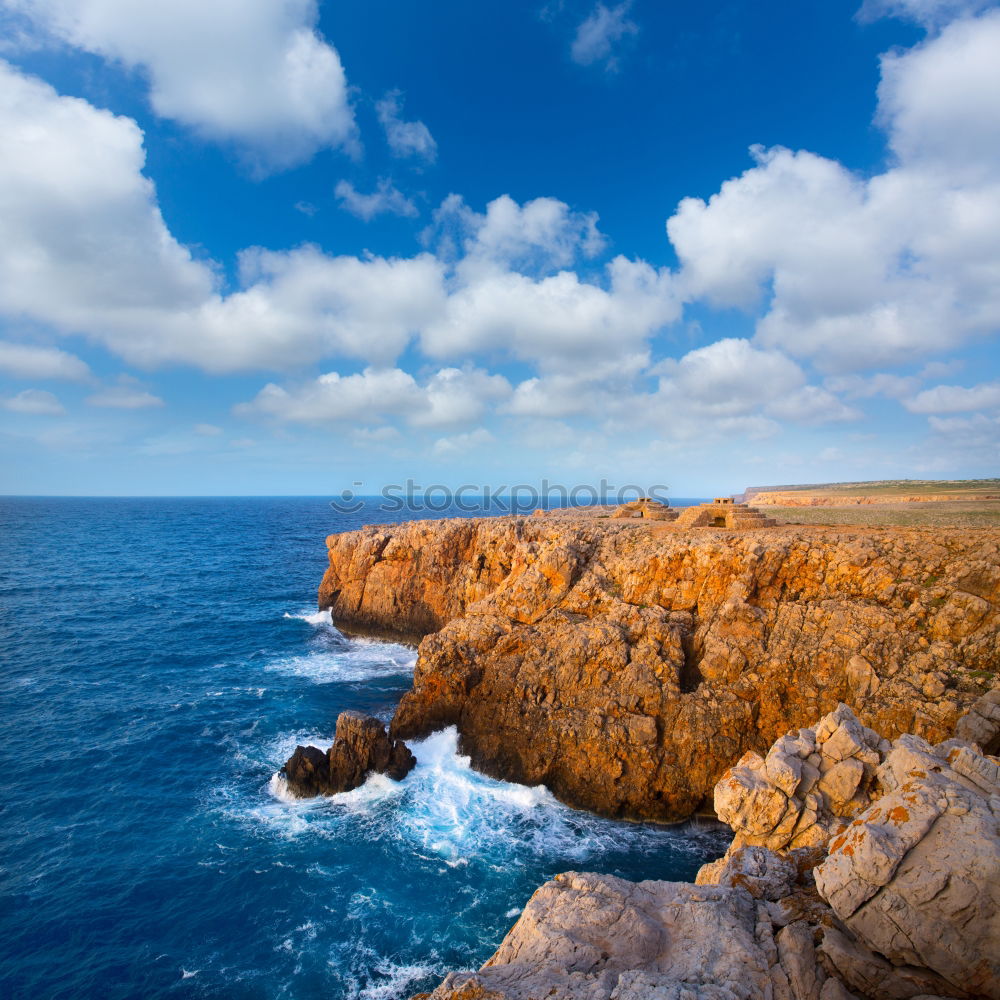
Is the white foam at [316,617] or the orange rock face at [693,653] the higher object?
the orange rock face at [693,653]

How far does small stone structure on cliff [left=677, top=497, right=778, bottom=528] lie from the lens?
1441 inches

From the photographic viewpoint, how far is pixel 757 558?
30.4 meters

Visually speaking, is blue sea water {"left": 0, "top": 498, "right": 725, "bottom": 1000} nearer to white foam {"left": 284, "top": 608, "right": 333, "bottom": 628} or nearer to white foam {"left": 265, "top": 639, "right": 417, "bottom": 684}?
white foam {"left": 265, "top": 639, "right": 417, "bottom": 684}

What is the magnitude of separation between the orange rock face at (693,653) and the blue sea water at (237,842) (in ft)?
7.11

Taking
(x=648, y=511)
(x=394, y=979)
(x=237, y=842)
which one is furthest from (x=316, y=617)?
(x=394, y=979)

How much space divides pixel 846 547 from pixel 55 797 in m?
43.3

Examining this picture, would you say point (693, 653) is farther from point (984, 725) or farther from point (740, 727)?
point (984, 725)

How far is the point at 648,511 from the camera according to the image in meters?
50.0

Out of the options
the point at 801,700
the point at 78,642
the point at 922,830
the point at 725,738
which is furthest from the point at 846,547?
the point at 78,642

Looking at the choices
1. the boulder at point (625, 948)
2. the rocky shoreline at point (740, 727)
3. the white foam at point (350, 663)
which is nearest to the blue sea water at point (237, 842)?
the white foam at point (350, 663)

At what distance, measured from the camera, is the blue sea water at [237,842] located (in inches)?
736

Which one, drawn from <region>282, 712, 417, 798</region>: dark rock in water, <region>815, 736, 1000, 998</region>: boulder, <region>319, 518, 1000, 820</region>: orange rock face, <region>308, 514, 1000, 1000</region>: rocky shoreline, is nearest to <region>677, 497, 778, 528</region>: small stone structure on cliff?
<region>319, 518, 1000, 820</region>: orange rock face

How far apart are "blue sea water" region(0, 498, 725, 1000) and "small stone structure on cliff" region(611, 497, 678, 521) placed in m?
25.4

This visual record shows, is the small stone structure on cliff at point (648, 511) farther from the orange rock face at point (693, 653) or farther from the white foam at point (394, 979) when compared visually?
the white foam at point (394, 979)
